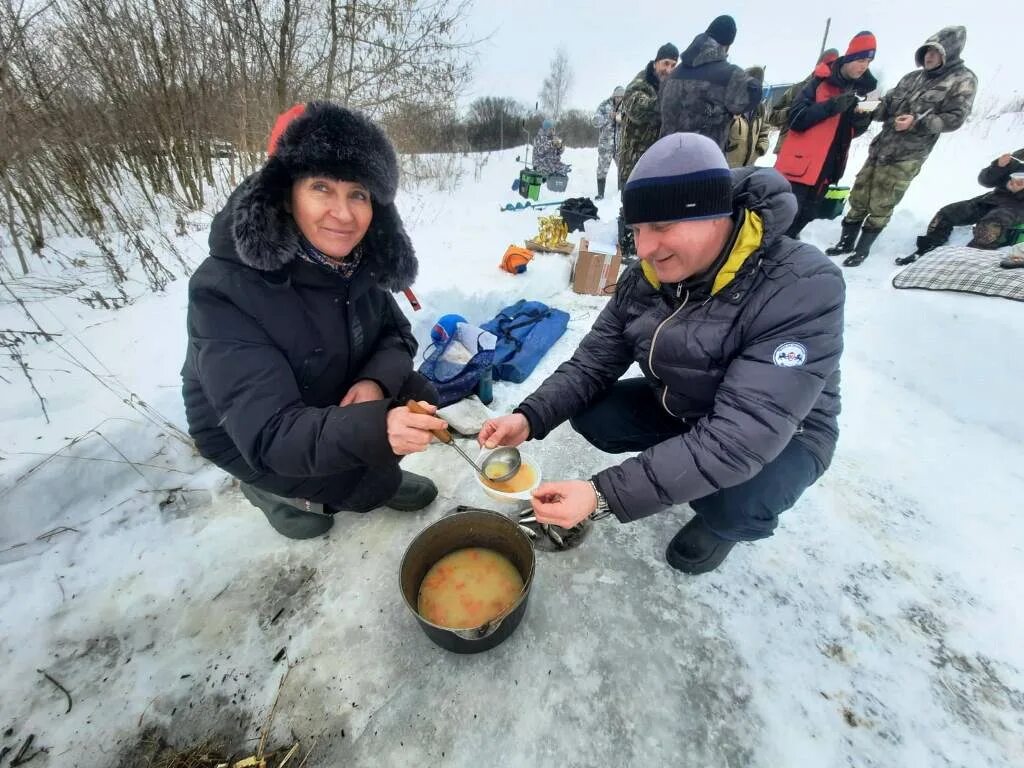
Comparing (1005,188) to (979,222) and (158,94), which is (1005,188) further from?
(158,94)

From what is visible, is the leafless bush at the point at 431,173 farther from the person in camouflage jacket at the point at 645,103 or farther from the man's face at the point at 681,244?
the man's face at the point at 681,244

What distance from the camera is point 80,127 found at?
422 centimetres

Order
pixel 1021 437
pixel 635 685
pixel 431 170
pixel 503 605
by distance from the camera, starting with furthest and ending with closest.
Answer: pixel 431 170, pixel 1021 437, pixel 503 605, pixel 635 685

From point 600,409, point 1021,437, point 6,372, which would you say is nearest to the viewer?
point 600,409

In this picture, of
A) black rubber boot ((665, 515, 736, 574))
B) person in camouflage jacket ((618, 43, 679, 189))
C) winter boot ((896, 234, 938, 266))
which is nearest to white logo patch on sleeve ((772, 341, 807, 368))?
black rubber boot ((665, 515, 736, 574))

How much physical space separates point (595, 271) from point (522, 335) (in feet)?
5.68

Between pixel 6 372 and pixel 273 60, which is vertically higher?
pixel 273 60

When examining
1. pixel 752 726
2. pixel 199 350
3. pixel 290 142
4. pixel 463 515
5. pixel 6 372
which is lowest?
pixel 752 726

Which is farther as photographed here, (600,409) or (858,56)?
(858,56)

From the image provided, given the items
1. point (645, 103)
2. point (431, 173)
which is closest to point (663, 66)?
point (645, 103)

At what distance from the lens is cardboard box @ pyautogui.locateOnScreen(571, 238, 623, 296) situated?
15.6ft

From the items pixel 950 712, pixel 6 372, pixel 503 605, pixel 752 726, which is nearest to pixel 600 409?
pixel 503 605

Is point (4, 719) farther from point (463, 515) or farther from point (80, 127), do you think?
point (80, 127)

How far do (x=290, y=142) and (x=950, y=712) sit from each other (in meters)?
3.01
